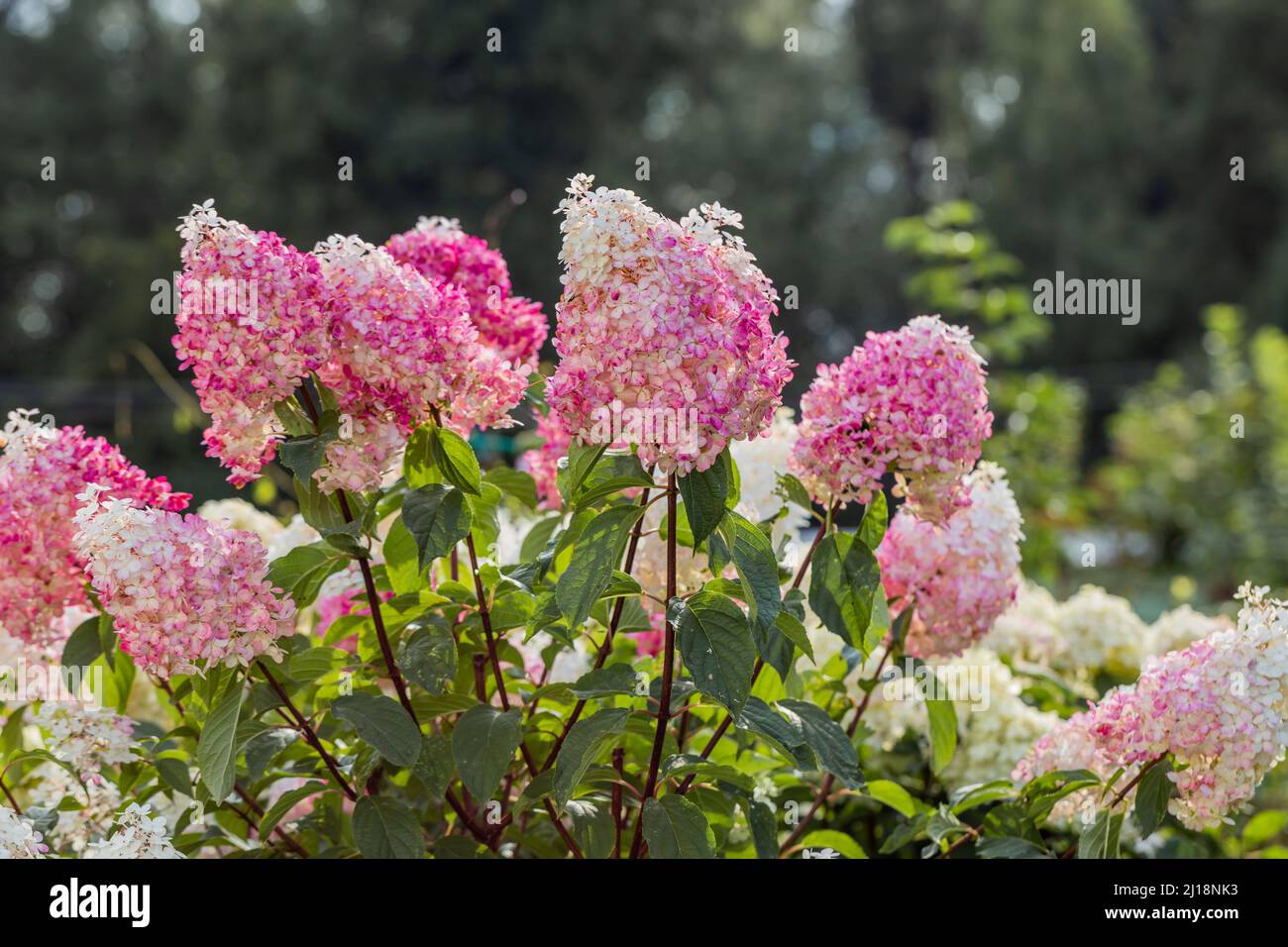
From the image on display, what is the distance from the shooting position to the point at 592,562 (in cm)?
127

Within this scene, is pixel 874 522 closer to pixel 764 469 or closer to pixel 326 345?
pixel 764 469

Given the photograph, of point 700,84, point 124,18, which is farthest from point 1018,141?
point 124,18

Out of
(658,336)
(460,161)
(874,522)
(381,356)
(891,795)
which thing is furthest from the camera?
(460,161)

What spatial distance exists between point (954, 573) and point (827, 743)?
0.40m

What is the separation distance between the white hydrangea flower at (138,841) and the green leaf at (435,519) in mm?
378

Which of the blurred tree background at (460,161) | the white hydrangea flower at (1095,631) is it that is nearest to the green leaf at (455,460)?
the white hydrangea flower at (1095,631)

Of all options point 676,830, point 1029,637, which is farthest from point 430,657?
point 1029,637

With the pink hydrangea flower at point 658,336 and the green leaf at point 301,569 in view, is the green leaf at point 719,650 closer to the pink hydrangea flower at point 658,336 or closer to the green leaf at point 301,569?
the pink hydrangea flower at point 658,336

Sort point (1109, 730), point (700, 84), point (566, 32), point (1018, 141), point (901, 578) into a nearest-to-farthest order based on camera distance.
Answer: point (1109, 730) < point (901, 578) < point (566, 32) < point (700, 84) < point (1018, 141)

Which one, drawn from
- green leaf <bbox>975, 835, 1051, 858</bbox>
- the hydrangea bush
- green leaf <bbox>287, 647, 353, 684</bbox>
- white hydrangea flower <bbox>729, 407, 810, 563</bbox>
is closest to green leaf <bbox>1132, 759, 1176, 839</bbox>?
the hydrangea bush

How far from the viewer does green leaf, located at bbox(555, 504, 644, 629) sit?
1236 mm

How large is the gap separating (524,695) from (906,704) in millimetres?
780
